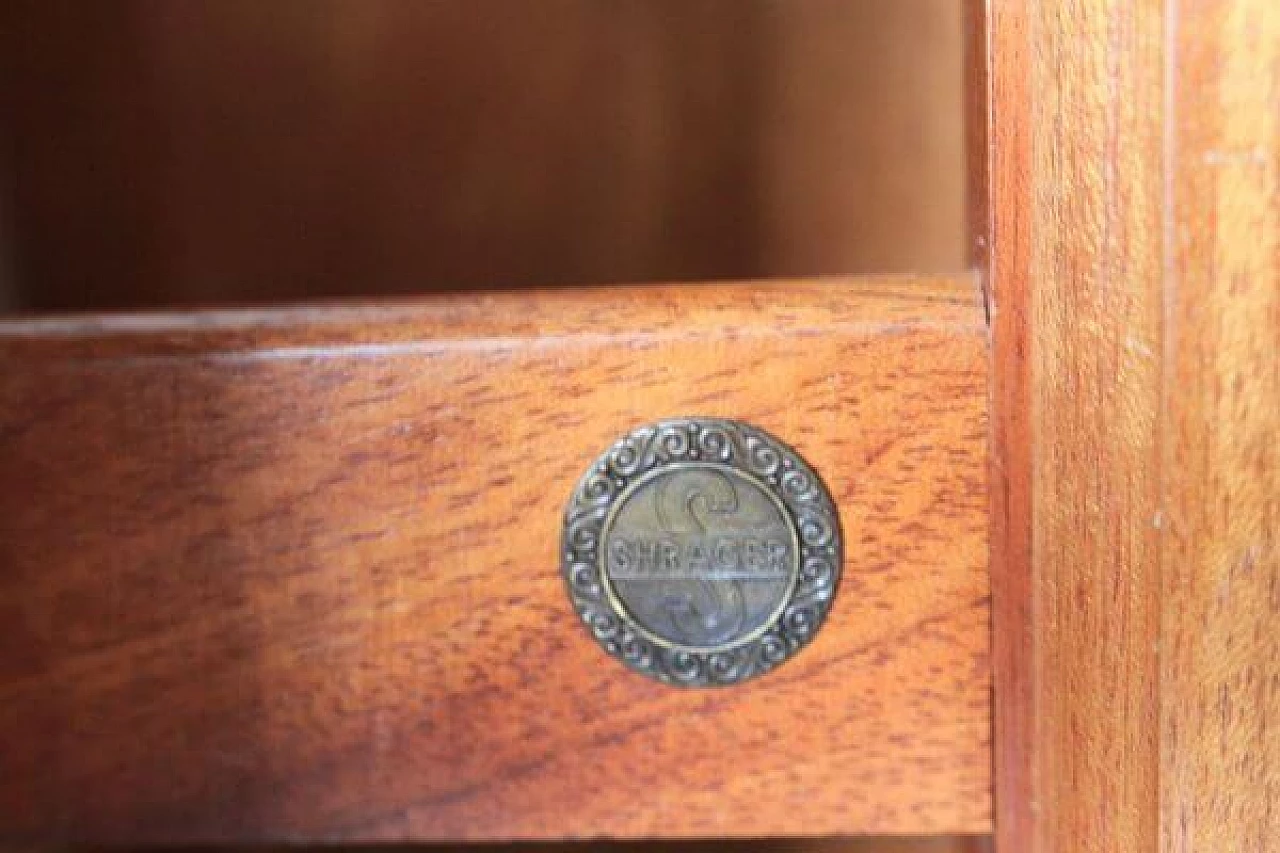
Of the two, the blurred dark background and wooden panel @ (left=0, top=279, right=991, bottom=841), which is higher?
the blurred dark background

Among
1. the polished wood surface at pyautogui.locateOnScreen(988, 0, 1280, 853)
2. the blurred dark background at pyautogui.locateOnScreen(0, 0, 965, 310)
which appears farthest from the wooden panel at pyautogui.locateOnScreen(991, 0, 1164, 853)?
the blurred dark background at pyautogui.locateOnScreen(0, 0, 965, 310)

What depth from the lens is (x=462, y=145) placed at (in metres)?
0.76

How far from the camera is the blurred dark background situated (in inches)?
27.7

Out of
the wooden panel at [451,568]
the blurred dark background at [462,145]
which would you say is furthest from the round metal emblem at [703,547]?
the blurred dark background at [462,145]

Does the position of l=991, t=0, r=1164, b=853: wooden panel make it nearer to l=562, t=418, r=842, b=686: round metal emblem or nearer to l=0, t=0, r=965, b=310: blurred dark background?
l=562, t=418, r=842, b=686: round metal emblem

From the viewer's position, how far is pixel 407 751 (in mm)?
499

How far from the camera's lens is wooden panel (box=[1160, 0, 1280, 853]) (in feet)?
1.32

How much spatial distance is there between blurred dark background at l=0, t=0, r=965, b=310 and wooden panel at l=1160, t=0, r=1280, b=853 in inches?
14.5

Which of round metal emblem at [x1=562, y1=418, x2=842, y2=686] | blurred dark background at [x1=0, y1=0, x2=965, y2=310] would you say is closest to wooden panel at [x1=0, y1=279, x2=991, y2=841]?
round metal emblem at [x1=562, y1=418, x2=842, y2=686]

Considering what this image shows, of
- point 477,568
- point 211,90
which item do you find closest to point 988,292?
point 477,568

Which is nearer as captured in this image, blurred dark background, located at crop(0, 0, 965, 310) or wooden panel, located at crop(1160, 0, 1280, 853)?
wooden panel, located at crop(1160, 0, 1280, 853)

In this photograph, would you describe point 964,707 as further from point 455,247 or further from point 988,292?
point 455,247

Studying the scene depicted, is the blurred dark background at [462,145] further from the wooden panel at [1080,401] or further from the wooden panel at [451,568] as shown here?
the wooden panel at [1080,401]

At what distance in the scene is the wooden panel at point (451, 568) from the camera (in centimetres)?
48
